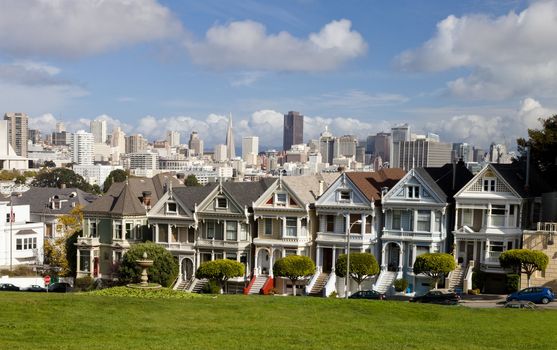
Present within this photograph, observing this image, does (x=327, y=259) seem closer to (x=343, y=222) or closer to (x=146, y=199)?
(x=343, y=222)

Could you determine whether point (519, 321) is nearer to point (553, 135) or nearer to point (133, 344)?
point (133, 344)

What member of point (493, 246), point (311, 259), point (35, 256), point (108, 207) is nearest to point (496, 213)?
point (493, 246)

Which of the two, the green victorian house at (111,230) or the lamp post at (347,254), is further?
the green victorian house at (111,230)

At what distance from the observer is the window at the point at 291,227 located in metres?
57.9

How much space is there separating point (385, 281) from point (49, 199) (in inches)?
2059

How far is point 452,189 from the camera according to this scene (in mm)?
56656

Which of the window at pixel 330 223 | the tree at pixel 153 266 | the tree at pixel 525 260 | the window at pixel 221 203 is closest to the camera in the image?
the tree at pixel 525 260

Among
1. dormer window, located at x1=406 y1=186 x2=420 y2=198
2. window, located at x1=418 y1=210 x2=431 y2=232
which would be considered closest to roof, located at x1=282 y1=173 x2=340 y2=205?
dormer window, located at x1=406 y1=186 x2=420 y2=198

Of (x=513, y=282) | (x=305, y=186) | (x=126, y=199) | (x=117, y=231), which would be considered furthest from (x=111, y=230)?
(x=513, y=282)

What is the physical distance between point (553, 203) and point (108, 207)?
35872 millimetres

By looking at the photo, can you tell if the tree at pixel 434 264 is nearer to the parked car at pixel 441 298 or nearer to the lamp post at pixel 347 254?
the lamp post at pixel 347 254

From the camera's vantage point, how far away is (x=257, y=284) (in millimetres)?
57719

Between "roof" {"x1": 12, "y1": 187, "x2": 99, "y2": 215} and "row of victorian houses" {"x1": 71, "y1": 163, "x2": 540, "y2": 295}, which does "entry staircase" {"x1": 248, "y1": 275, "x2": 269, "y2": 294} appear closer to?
"row of victorian houses" {"x1": 71, "y1": 163, "x2": 540, "y2": 295}

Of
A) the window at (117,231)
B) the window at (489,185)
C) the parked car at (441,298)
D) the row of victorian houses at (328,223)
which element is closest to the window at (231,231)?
the row of victorian houses at (328,223)
